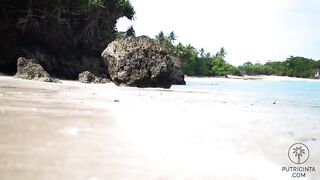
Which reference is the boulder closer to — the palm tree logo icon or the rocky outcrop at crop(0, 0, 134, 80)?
the rocky outcrop at crop(0, 0, 134, 80)

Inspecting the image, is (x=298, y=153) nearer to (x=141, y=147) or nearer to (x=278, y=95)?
(x=141, y=147)

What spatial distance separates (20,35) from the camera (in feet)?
81.6

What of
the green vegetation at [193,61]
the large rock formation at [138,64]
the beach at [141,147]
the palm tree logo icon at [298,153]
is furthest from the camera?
the green vegetation at [193,61]

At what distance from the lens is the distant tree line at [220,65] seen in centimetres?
7469

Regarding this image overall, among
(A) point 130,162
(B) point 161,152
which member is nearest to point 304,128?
(B) point 161,152

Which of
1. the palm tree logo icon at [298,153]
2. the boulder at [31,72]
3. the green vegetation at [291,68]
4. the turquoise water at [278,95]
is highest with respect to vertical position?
the green vegetation at [291,68]

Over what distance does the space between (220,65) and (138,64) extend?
239ft

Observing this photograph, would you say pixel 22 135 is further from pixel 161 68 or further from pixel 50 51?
pixel 50 51

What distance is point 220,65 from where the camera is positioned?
292 ft

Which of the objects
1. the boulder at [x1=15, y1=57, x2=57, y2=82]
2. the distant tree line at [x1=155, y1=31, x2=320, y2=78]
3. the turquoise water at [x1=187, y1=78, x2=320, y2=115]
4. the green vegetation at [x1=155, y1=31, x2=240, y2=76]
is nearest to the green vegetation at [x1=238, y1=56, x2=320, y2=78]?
the distant tree line at [x1=155, y1=31, x2=320, y2=78]

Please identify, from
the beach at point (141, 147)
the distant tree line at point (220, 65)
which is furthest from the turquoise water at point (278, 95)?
the distant tree line at point (220, 65)

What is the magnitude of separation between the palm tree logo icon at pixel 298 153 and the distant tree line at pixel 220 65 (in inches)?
2353

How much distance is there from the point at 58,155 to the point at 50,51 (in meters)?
25.7

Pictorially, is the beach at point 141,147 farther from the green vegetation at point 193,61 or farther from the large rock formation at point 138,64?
the green vegetation at point 193,61
